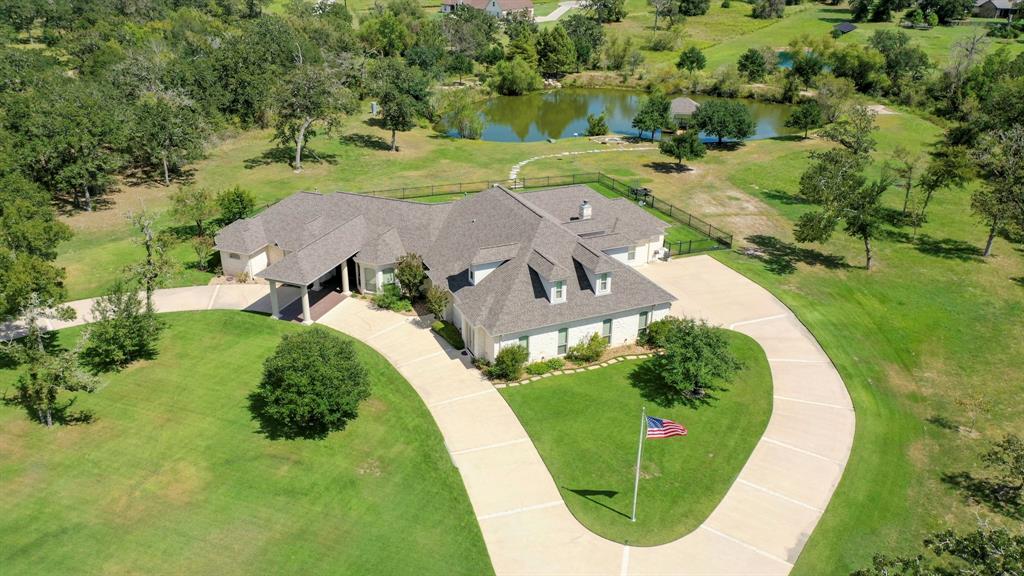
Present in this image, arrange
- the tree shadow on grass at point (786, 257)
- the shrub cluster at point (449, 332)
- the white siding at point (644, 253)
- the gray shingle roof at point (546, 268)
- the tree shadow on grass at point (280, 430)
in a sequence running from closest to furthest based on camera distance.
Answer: the tree shadow on grass at point (280, 430) < the gray shingle roof at point (546, 268) < the shrub cluster at point (449, 332) < the white siding at point (644, 253) < the tree shadow on grass at point (786, 257)

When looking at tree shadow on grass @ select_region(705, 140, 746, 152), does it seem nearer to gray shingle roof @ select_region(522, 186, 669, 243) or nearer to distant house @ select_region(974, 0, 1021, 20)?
gray shingle roof @ select_region(522, 186, 669, 243)

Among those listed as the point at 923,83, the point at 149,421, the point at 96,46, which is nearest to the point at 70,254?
the point at 149,421

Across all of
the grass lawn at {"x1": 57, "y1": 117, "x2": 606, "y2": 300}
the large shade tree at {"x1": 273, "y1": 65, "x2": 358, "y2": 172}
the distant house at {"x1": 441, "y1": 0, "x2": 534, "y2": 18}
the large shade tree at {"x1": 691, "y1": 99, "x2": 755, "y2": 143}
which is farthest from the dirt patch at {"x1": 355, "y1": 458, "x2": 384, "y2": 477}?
the distant house at {"x1": 441, "y1": 0, "x2": 534, "y2": 18}

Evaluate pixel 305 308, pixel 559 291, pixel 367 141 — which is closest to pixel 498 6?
pixel 367 141

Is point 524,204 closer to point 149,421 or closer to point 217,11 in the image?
point 149,421

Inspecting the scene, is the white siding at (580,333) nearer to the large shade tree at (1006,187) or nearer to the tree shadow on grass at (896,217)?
the large shade tree at (1006,187)

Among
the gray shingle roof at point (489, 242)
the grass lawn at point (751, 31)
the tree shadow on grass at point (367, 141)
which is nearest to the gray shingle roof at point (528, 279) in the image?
the gray shingle roof at point (489, 242)
